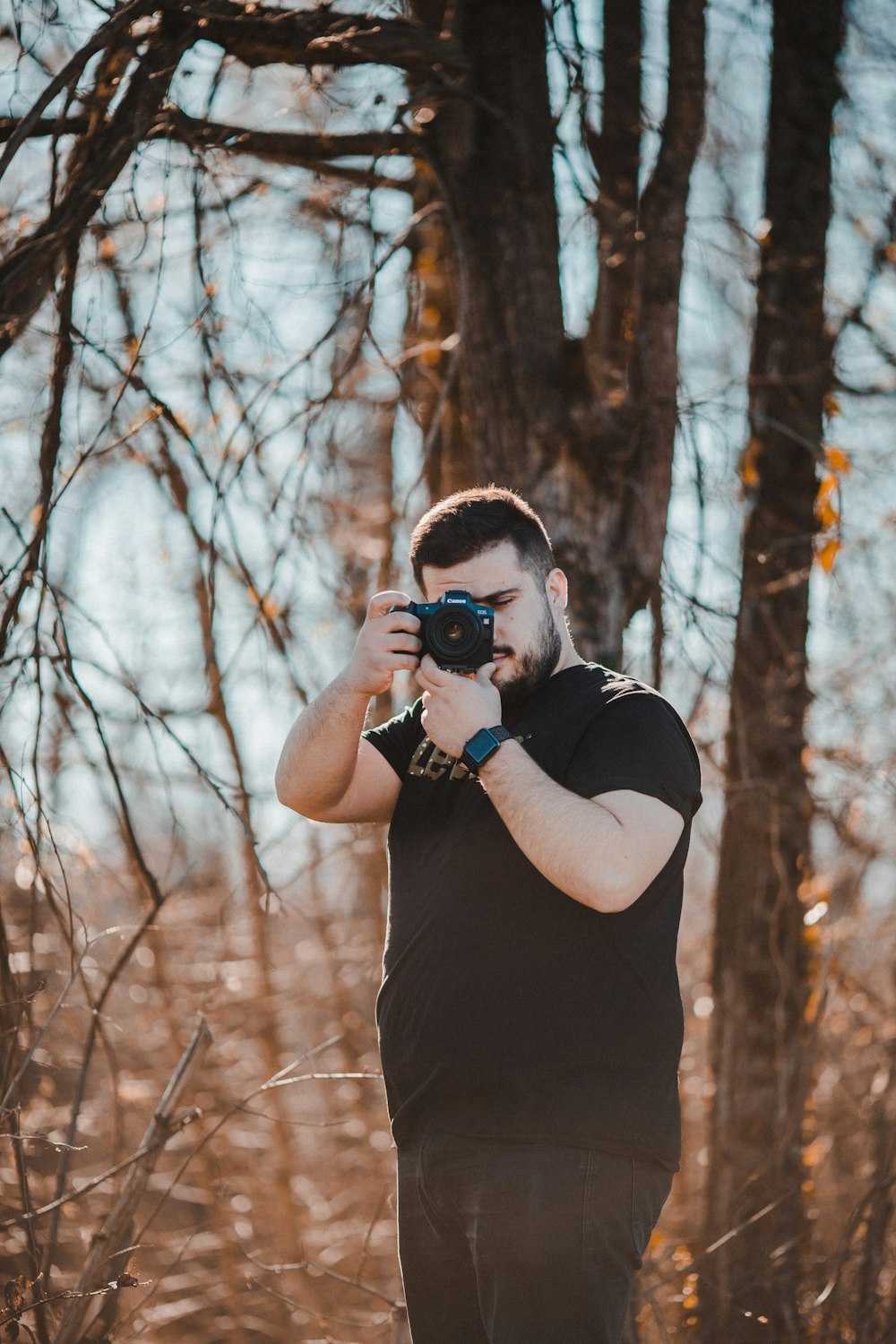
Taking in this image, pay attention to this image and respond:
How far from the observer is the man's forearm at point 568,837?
Answer: 5.21ft

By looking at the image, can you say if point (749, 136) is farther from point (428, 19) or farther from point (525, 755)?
point (525, 755)

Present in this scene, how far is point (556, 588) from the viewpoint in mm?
2062

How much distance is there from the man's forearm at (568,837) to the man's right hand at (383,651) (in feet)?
1.06

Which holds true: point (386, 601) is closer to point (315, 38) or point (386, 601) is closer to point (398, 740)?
point (398, 740)

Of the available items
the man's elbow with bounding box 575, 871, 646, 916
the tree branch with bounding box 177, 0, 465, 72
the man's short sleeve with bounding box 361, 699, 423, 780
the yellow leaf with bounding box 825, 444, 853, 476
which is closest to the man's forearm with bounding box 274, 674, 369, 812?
the man's short sleeve with bounding box 361, 699, 423, 780

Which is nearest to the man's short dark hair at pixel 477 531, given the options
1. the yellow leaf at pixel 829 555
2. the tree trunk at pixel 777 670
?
the yellow leaf at pixel 829 555

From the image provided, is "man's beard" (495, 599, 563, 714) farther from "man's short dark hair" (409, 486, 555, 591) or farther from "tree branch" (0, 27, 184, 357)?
"tree branch" (0, 27, 184, 357)

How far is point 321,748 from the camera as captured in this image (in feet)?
6.56

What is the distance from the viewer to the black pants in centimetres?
157

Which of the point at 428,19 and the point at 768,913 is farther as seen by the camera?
the point at 768,913

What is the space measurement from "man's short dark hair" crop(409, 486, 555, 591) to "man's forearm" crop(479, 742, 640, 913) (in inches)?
18.6

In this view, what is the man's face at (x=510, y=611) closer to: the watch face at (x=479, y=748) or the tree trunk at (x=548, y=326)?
the watch face at (x=479, y=748)

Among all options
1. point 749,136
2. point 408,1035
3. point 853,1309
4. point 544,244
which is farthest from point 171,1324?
point 749,136

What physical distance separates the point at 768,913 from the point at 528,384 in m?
2.00
